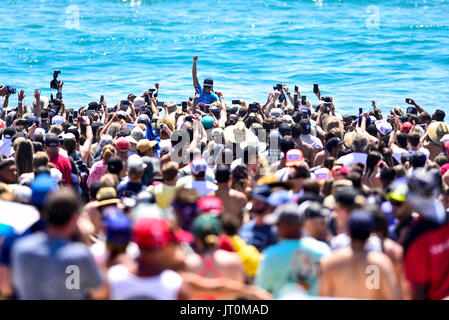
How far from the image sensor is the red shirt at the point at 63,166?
7.28m

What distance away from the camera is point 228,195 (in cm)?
630

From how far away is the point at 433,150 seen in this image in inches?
360

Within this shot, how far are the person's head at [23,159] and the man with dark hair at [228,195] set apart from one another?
6.52 feet

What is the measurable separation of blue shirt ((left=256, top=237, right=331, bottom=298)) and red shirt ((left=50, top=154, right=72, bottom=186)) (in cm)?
355

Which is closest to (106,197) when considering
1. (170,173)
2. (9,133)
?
(170,173)

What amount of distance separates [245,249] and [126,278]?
43.0 inches

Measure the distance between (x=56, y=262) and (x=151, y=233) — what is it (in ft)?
1.86

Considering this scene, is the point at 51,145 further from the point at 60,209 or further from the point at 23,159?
the point at 60,209

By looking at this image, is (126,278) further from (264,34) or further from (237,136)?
(264,34)

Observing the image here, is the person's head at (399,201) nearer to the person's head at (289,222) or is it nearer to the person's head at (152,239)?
the person's head at (289,222)

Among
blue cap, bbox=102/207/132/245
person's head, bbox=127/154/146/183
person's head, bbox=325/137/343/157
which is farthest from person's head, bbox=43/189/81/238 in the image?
person's head, bbox=325/137/343/157

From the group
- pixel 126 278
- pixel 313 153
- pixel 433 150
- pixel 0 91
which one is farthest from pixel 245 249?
pixel 0 91

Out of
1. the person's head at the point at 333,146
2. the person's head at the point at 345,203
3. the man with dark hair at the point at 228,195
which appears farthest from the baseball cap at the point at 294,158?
the person's head at the point at 345,203

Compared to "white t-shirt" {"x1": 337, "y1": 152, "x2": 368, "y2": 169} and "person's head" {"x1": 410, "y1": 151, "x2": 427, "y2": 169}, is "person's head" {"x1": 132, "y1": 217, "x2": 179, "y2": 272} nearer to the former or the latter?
"person's head" {"x1": 410, "y1": 151, "x2": 427, "y2": 169}
